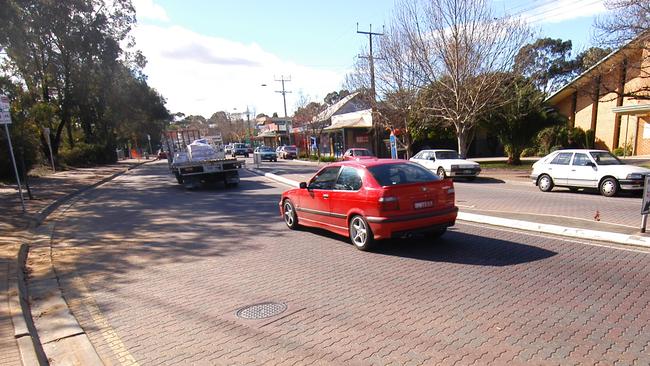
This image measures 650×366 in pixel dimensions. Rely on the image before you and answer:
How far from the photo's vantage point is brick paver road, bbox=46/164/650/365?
11.6 feet

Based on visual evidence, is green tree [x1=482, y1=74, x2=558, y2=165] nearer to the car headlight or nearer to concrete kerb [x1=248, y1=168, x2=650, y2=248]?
the car headlight

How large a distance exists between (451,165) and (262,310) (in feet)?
50.9

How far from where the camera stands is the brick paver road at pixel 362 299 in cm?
353

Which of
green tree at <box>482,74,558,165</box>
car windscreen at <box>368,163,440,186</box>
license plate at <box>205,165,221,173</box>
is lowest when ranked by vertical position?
license plate at <box>205,165,221,173</box>

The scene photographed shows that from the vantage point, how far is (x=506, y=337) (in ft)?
11.9

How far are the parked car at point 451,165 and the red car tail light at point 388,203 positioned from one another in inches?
518

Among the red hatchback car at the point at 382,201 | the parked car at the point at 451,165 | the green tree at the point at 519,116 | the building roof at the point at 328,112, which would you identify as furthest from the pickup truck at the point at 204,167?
the building roof at the point at 328,112

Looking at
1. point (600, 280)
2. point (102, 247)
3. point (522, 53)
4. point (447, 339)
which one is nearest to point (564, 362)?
point (447, 339)

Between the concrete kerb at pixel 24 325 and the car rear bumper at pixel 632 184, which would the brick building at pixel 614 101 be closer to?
the car rear bumper at pixel 632 184

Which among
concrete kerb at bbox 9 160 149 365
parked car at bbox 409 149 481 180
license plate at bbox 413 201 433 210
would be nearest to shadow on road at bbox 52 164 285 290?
concrete kerb at bbox 9 160 149 365

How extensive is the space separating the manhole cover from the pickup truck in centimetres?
1297

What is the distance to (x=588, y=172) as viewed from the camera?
500 inches

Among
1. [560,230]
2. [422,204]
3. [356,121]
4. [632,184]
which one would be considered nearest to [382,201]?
[422,204]

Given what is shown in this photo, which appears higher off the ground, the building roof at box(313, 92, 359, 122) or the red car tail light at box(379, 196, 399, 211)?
the building roof at box(313, 92, 359, 122)
